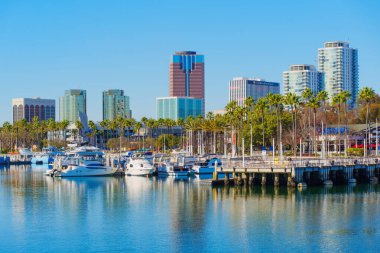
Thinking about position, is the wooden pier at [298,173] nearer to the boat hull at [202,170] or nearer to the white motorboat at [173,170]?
the boat hull at [202,170]

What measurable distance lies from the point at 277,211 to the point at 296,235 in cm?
1210

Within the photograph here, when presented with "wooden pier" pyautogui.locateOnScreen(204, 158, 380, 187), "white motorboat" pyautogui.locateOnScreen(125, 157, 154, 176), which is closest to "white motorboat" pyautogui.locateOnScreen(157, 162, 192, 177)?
"white motorboat" pyautogui.locateOnScreen(125, 157, 154, 176)

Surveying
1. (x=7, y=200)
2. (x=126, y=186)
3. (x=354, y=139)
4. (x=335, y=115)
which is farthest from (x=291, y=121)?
(x=7, y=200)

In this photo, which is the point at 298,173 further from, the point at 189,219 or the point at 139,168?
the point at 139,168

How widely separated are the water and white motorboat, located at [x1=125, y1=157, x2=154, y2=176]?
19.9 metres

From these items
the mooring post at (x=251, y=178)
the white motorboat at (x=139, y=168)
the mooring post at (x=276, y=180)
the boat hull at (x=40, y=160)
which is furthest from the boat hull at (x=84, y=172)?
the boat hull at (x=40, y=160)

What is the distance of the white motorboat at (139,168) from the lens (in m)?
113

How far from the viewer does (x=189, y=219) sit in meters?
63.2

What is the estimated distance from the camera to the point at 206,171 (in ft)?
364

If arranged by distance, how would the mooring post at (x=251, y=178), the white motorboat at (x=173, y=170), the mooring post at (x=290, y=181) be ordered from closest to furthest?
1. the mooring post at (x=290, y=181)
2. the mooring post at (x=251, y=178)
3. the white motorboat at (x=173, y=170)

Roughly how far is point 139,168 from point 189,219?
50.7 metres

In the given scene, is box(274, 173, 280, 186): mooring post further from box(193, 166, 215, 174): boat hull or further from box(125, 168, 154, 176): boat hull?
box(125, 168, 154, 176): boat hull

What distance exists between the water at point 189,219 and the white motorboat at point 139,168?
19.9 metres

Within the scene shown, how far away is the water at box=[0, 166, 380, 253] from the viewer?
52.0m
